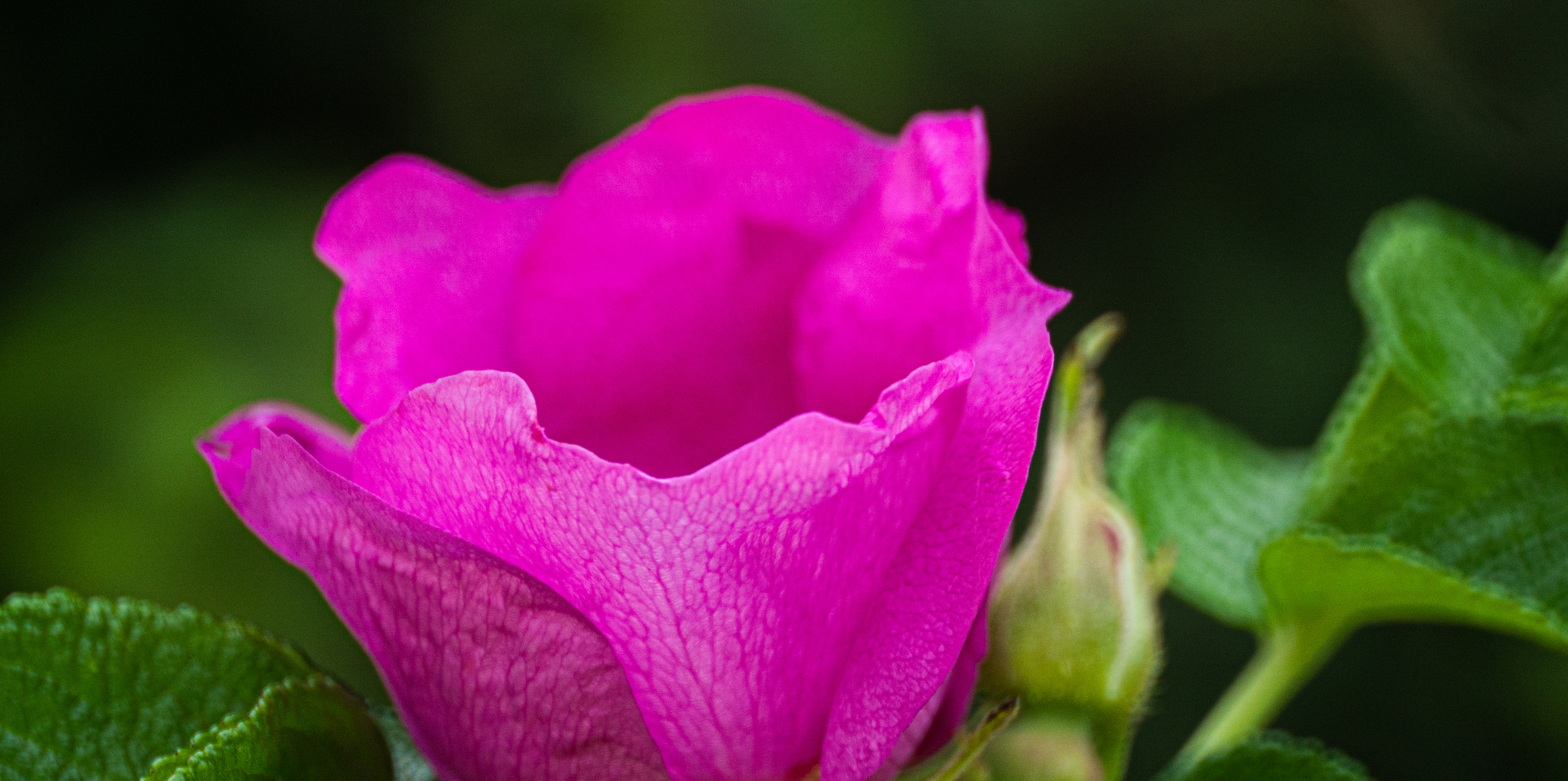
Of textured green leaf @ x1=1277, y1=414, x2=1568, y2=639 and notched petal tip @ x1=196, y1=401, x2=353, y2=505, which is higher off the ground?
notched petal tip @ x1=196, y1=401, x2=353, y2=505

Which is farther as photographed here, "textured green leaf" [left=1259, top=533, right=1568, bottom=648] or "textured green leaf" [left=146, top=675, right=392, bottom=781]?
"textured green leaf" [left=1259, top=533, right=1568, bottom=648]

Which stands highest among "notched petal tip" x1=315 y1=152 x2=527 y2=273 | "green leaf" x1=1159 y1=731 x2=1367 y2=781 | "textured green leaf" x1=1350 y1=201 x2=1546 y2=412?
"notched petal tip" x1=315 y1=152 x2=527 y2=273

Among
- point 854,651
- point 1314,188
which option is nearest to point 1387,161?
point 1314,188

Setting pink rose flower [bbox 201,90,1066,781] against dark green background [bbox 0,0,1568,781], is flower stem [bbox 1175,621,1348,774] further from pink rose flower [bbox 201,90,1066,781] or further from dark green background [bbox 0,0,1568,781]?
dark green background [bbox 0,0,1568,781]

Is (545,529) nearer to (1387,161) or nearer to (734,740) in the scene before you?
(734,740)

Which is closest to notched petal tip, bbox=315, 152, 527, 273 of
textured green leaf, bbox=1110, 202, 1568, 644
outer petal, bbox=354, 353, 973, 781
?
outer petal, bbox=354, 353, 973, 781

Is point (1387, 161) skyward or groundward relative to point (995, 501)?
groundward

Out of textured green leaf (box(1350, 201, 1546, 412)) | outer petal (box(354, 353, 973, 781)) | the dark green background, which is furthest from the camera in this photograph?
the dark green background

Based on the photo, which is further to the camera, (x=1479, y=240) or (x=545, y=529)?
(x=1479, y=240)
